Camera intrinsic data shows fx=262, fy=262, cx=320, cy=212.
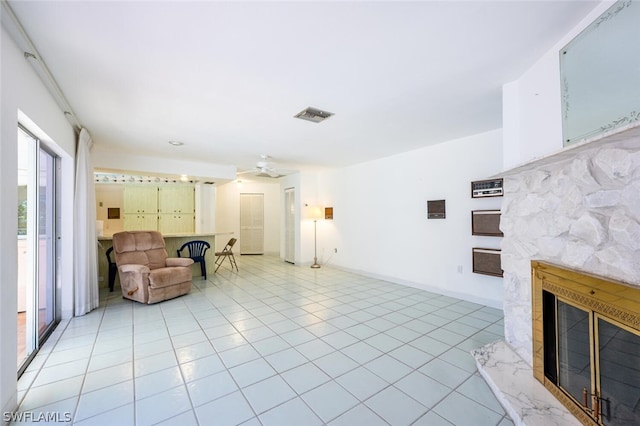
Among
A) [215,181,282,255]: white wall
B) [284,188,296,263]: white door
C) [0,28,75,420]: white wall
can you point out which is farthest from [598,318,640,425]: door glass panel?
[215,181,282,255]: white wall

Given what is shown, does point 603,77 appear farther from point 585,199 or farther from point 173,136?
point 173,136

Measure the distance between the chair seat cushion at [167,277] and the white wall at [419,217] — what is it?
11.5 feet

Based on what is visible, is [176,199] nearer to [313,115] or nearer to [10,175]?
[313,115]

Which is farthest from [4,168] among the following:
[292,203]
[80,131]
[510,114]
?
[292,203]

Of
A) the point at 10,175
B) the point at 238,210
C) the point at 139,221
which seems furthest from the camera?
the point at 238,210

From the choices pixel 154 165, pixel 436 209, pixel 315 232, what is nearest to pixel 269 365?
pixel 436 209

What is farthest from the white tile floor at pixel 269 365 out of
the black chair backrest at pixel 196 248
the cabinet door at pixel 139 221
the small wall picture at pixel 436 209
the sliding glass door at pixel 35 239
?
the cabinet door at pixel 139 221

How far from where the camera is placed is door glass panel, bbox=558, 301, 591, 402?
60.5 inches

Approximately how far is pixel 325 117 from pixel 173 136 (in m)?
2.34

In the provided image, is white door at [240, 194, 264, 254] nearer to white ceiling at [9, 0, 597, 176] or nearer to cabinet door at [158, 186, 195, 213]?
cabinet door at [158, 186, 195, 213]

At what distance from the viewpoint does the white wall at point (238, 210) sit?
8750mm

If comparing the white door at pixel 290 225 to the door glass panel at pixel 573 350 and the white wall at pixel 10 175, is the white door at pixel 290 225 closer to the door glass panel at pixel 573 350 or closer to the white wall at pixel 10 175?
the white wall at pixel 10 175

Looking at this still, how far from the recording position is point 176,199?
7199mm

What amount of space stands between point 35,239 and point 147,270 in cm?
143
